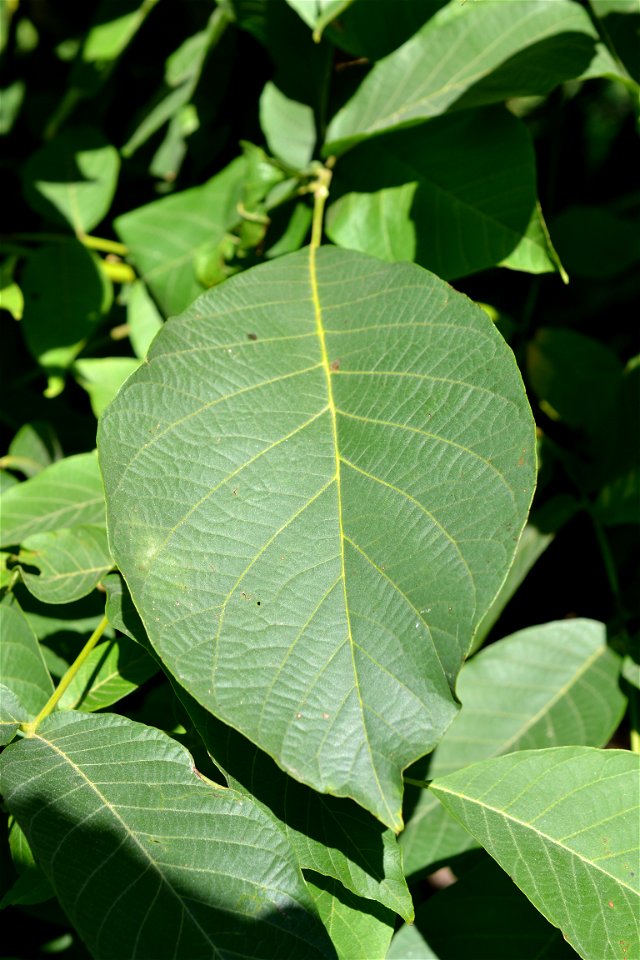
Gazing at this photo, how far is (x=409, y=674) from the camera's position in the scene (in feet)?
2.45

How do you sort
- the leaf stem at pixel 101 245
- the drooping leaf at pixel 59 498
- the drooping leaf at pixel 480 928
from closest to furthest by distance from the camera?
the drooping leaf at pixel 480 928, the drooping leaf at pixel 59 498, the leaf stem at pixel 101 245

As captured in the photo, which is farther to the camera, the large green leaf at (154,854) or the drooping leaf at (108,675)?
the drooping leaf at (108,675)

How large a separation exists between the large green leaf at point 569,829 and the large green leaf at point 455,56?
87 centimetres

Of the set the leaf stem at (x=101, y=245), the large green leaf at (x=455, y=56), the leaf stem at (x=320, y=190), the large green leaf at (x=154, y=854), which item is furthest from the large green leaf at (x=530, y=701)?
the leaf stem at (x=101, y=245)

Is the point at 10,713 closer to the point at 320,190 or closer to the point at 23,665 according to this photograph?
the point at 23,665

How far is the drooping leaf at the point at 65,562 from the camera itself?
987 millimetres

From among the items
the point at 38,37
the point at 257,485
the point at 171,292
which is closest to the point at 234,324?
the point at 257,485

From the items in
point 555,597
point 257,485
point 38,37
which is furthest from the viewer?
point 38,37

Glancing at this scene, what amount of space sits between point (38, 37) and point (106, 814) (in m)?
1.61

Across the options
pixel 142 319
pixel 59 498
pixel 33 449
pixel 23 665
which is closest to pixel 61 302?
pixel 142 319

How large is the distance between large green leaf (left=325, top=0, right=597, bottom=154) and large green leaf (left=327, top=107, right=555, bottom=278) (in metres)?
0.04

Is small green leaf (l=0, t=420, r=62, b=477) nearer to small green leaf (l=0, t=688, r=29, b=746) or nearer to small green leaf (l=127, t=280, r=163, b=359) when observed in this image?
small green leaf (l=127, t=280, r=163, b=359)

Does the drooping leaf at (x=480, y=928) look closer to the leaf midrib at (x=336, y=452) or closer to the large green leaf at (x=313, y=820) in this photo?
the large green leaf at (x=313, y=820)

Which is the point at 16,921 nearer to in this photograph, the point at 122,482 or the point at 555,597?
the point at 122,482
